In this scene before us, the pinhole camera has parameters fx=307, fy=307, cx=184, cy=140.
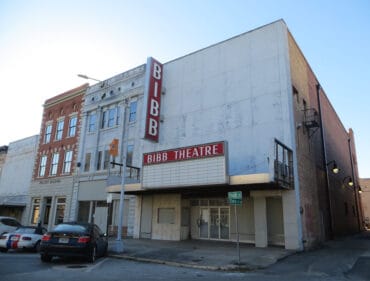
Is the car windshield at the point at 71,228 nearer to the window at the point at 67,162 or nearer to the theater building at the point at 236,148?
the theater building at the point at 236,148

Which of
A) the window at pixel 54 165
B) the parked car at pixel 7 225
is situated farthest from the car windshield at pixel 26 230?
the window at pixel 54 165

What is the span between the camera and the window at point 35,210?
3050 centimetres

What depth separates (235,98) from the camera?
20.3 meters

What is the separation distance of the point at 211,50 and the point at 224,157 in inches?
397

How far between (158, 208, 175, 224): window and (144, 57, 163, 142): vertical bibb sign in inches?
200

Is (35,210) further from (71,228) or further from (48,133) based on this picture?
(71,228)

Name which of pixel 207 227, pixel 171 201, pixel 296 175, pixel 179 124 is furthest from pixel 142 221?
pixel 296 175

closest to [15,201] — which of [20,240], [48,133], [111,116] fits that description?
[48,133]

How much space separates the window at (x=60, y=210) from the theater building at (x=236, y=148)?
9103 mm

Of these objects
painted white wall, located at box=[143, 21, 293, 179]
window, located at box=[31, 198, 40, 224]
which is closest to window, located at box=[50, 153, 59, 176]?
window, located at box=[31, 198, 40, 224]

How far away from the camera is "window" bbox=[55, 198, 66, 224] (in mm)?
28438

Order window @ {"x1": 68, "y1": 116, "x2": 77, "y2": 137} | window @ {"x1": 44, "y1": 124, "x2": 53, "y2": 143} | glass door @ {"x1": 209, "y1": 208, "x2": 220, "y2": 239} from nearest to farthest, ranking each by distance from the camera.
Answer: glass door @ {"x1": 209, "y1": 208, "x2": 220, "y2": 239} → window @ {"x1": 68, "y1": 116, "x2": 77, "y2": 137} → window @ {"x1": 44, "y1": 124, "x2": 53, "y2": 143}

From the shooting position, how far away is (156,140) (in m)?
22.3

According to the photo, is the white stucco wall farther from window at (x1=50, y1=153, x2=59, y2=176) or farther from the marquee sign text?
the marquee sign text
